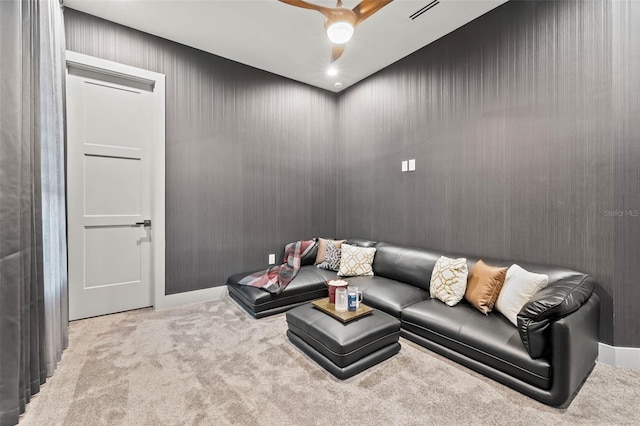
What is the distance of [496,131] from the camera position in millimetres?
2816

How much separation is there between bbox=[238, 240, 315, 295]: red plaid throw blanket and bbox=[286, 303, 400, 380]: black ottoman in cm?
83

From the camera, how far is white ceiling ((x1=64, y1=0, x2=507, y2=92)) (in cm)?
275

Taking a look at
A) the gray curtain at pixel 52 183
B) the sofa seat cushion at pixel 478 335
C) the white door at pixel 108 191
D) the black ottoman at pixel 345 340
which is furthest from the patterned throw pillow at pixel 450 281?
the white door at pixel 108 191

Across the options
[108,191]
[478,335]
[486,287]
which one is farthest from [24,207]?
[486,287]

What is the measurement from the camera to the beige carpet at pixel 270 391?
1.61 m

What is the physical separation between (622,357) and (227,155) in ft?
14.3

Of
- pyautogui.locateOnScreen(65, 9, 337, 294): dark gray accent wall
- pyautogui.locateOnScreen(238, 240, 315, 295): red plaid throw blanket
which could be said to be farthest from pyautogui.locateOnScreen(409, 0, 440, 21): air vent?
pyautogui.locateOnScreen(238, 240, 315, 295): red plaid throw blanket

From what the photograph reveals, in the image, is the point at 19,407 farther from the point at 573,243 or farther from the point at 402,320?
the point at 573,243

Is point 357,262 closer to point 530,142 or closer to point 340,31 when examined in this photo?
point 530,142

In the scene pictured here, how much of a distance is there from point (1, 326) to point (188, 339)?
1318mm

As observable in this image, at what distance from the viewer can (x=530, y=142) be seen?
258 cm

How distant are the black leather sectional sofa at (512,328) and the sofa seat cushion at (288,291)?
0.01 meters

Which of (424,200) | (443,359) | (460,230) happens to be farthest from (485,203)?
(443,359)

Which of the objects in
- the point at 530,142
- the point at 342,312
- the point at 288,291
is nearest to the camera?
the point at 342,312
